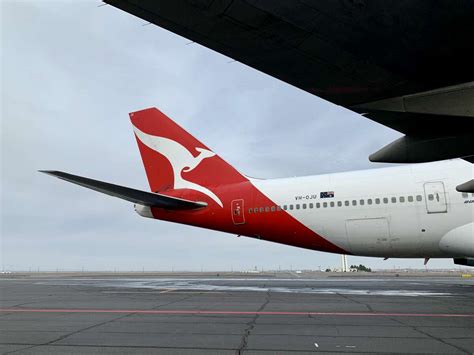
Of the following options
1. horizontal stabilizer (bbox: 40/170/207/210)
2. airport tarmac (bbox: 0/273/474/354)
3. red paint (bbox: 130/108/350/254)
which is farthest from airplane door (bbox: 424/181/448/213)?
horizontal stabilizer (bbox: 40/170/207/210)

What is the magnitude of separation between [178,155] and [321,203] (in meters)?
8.88

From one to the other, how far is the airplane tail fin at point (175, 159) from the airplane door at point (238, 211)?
178cm

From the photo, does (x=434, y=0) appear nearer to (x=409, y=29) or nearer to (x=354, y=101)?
(x=409, y=29)

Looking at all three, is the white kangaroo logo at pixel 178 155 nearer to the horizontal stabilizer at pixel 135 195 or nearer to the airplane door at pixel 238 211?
the horizontal stabilizer at pixel 135 195

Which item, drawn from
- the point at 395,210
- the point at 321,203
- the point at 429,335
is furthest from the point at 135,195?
the point at 429,335

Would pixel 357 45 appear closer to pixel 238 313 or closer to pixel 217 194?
Answer: pixel 238 313

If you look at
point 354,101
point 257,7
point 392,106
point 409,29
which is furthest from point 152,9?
point 392,106

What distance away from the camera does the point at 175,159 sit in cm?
2216

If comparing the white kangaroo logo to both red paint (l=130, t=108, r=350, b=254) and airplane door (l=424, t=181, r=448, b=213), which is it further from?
airplane door (l=424, t=181, r=448, b=213)

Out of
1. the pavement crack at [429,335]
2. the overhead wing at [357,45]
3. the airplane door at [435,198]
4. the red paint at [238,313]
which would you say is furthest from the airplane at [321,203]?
the overhead wing at [357,45]

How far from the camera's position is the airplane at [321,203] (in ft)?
50.8

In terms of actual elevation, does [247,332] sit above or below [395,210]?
below

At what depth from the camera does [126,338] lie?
664 centimetres

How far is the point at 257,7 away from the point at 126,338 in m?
5.55
